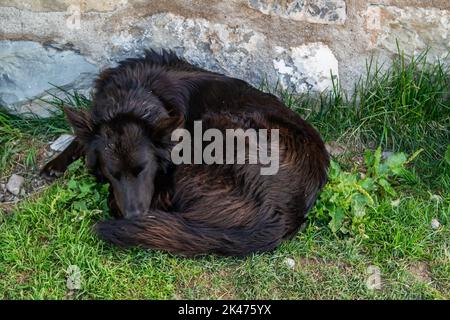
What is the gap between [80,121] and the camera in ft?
12.1

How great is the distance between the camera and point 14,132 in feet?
14.2

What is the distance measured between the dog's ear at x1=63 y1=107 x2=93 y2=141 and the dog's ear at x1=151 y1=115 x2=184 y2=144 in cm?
34

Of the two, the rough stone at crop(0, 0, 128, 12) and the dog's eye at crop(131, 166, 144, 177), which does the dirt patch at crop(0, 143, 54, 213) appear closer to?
the dog's eye at crop(131, 166, 144, 177)

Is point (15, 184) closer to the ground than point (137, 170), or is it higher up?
closer to the ground

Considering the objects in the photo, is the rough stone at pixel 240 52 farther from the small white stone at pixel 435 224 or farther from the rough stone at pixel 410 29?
→ the small white stone at pixel 435 224

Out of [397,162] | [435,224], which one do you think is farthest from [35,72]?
[435,224]

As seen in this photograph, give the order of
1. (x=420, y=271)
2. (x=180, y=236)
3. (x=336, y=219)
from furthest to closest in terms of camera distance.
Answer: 1. (x=336, y=219)
2. (x=420, y=271)
3. (x=180, y=236)

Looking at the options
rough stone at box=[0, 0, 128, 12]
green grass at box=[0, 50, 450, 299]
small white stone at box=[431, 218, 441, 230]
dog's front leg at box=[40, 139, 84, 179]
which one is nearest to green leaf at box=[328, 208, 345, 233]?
green grass at box=[0, 50, 450, 299]

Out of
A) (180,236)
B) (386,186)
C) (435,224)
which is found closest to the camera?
(180,236)

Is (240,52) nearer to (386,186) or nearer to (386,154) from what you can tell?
(386,154)

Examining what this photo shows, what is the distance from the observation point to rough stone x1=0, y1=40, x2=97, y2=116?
170 inches

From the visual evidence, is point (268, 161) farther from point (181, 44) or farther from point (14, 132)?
point (14, 132)

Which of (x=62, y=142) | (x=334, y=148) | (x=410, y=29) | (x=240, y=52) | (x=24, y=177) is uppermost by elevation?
(x=410, y=29)

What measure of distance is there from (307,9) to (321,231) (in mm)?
1317
